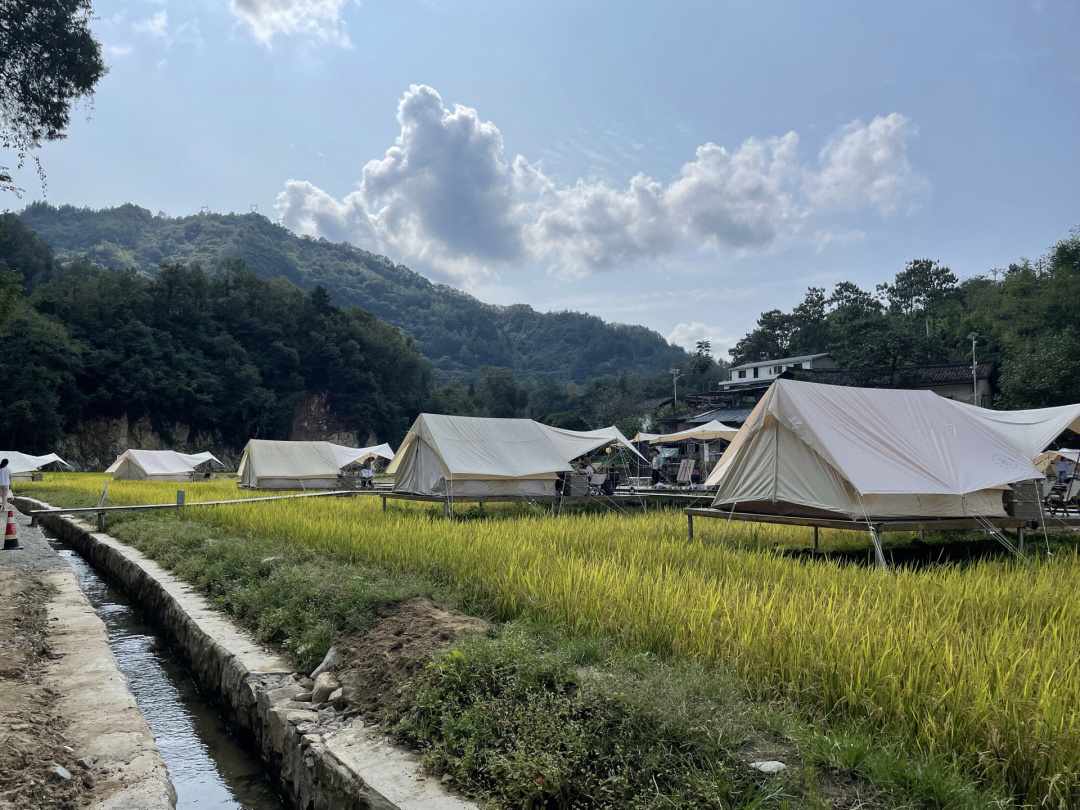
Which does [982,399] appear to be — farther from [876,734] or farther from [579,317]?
[579,317]

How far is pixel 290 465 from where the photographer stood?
90.9 feet

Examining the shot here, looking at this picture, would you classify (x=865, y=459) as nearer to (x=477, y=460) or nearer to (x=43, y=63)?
(x=477, y=460)

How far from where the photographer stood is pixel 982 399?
39.6 metres

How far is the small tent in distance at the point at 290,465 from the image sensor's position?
88.2ft

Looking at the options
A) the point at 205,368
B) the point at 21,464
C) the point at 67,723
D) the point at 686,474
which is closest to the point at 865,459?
the point at 67,723

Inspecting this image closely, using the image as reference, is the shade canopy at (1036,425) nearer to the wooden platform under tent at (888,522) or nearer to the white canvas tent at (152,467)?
the wooden platform under tent at (888,522)

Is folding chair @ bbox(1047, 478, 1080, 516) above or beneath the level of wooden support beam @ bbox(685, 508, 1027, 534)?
above

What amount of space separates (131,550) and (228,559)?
4.29m

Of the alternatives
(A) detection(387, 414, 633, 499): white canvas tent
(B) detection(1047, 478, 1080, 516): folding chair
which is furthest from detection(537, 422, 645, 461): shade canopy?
(B) detection(1047, 478, 1080, 516): folding chair

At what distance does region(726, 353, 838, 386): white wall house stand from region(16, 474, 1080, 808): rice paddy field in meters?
47.1

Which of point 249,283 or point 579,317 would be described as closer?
point 249,283

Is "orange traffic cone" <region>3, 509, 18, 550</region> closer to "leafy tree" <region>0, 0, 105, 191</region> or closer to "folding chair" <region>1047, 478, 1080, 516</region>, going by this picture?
"leafy tree" <region>0, 0, 105, 191</region>

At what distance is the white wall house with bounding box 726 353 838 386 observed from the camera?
182 feet

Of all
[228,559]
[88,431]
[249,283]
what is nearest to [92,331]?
[88,431]
